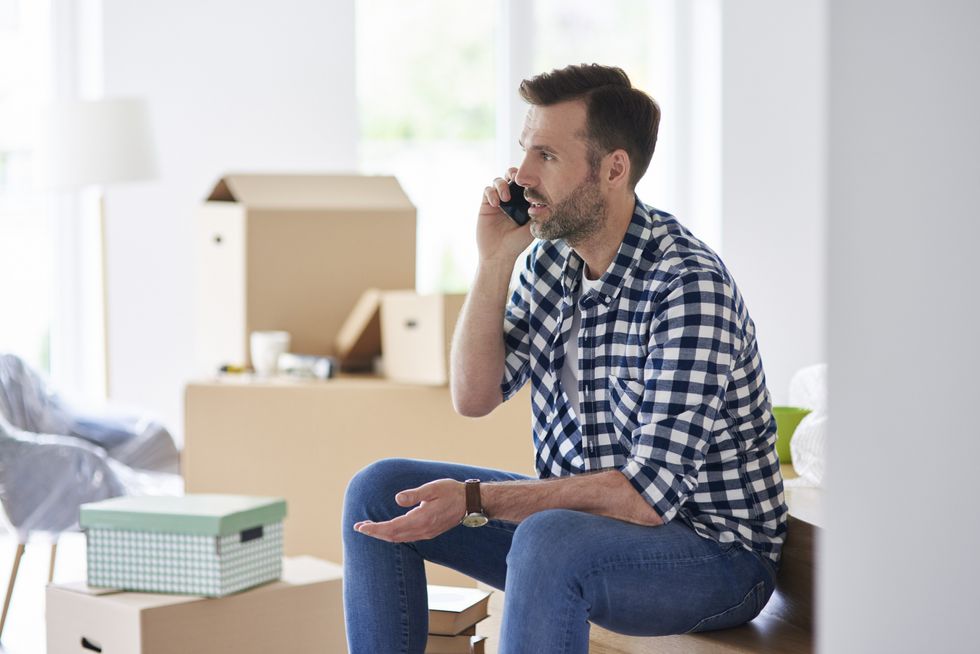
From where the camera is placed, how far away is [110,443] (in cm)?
304

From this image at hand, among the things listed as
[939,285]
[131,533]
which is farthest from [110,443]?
[939,285]

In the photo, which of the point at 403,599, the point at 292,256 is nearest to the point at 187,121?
the point at 292,256

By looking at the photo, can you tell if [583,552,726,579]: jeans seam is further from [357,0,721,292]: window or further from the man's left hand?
[357,0,721,292]: window

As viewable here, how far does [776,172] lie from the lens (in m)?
3.55

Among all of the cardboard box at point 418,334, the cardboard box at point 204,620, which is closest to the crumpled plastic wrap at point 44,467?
the cardboard box at point 204,620

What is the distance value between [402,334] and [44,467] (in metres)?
0.81

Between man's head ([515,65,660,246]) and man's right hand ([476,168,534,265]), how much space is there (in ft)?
0.24

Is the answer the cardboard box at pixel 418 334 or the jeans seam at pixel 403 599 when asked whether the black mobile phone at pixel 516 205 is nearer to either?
the jeans seam at pixel 403 599

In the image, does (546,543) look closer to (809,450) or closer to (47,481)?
(809,450)

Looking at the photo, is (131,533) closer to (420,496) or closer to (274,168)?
(420,496)

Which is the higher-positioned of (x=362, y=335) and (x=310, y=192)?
(x=310, y=192)

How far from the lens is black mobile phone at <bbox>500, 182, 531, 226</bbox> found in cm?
176

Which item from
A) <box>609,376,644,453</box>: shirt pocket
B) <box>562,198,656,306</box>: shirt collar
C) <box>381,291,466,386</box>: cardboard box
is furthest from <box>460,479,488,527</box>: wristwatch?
<box>381,291,466,386</box>: cardboard box

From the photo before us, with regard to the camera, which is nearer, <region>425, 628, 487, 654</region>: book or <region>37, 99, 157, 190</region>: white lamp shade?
<region>425, 628, 487, 654</region>: book
